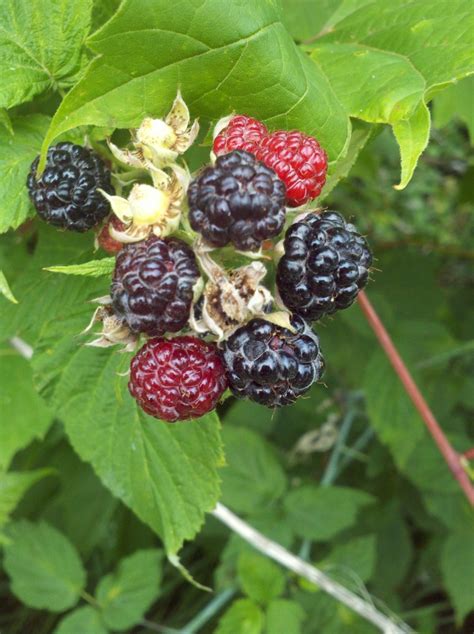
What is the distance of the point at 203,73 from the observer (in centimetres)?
106

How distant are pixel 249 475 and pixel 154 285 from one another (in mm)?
1622

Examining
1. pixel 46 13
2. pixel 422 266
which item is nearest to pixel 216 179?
pixel 46 13

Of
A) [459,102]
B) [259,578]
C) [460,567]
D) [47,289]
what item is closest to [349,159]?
[47,289]

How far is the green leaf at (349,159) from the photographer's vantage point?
1.18 metres

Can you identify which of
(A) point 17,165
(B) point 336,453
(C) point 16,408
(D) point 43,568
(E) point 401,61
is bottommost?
(D) point 43,568

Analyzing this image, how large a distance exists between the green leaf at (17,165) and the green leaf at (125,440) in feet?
0.78

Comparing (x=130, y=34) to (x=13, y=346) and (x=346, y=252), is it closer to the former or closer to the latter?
(x=346, y=252)

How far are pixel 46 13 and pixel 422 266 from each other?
2544mm

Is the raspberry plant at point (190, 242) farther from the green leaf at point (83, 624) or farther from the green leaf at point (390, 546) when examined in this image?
the green leaf at point (390, 546)

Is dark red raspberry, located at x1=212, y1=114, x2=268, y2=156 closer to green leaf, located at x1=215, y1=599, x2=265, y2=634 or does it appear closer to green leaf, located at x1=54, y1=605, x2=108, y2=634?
green leaf, located at x1=215, y1=599, x2=265, y2=634

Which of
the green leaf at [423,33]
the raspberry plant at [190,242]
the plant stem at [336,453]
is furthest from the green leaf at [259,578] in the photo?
the green leaf at [423,33]

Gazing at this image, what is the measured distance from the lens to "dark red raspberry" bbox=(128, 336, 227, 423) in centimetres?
101

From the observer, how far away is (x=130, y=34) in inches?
38.0

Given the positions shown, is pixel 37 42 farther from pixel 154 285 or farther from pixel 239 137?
pixel 154 285
